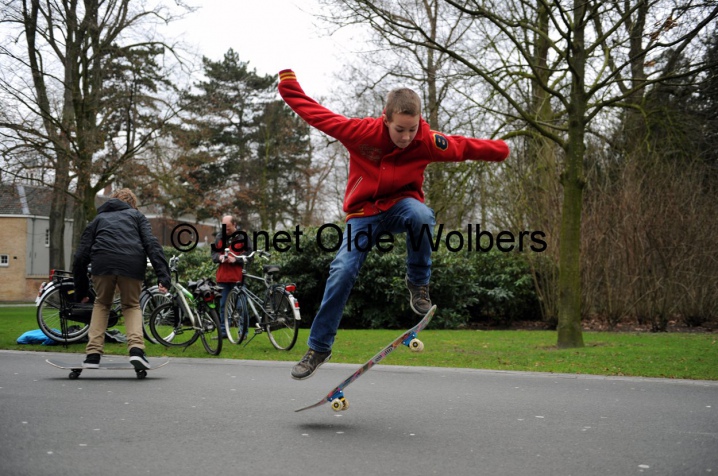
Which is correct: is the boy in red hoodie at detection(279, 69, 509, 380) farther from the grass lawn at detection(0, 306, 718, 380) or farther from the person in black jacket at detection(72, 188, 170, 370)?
the grass lawn at detection(0, 306, 718, 380)

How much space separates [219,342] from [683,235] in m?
10.7

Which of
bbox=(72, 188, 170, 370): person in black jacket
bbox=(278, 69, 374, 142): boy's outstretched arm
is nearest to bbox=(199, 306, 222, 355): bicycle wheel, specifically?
bbox=(72, 188, 170, 370): person in black jacket

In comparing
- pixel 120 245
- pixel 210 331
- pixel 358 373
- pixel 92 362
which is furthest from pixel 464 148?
pixel 210 331

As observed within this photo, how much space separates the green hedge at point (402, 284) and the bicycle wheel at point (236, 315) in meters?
5.27

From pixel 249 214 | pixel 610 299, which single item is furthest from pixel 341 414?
pixel 249 214

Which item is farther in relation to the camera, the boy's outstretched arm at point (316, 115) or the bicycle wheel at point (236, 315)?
the bicycle wheel at point (236, 315)

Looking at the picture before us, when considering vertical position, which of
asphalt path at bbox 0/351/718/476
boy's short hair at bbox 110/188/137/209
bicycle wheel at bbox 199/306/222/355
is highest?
boy's short hair at bbox 110/188/137/209

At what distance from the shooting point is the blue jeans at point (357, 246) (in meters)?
5.54

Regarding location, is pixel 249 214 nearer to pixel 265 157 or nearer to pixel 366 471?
pixel 265 157

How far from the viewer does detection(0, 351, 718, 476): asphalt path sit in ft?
14.1

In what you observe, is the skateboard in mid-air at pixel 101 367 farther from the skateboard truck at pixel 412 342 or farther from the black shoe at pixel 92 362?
the skateboard truck at pixel 412 342

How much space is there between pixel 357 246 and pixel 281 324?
6.05 m

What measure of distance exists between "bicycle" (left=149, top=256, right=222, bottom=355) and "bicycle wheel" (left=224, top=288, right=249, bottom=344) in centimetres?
26
